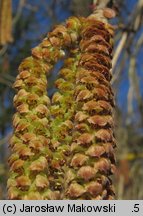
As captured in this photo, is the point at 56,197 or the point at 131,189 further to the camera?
the point at 131,189

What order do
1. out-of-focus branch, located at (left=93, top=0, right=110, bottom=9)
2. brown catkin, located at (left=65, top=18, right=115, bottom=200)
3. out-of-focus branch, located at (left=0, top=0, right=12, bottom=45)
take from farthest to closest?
out-of-focus branch, located at (left=0, top=0, right=12, bottom=45) → out-of-focus branch, located at (left=93, top=0, right=110, bottom=9) → brown catkin, located at (left=65, top=18, right=115, bottom=200)

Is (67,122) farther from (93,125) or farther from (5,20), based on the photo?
(5,20)

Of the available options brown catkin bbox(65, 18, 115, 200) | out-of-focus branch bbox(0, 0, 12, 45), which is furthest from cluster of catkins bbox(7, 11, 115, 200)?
out-of-focus branch bbox(0, 0, 12, 45)

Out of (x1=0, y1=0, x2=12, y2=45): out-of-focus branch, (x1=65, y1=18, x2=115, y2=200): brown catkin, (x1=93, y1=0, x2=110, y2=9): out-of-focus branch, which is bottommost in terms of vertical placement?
(x1=65, y1=18, x2=115, y2=200): brown catkin

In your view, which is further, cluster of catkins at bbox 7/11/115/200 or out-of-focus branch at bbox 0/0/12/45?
out-of-focus branch at bbox 0/0/12/45

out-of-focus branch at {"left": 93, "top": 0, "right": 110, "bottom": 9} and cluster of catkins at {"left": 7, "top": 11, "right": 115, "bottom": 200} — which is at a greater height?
out-of-focus branch at {"left": 93, "top": 0, "right": 110, "bottom": 9}

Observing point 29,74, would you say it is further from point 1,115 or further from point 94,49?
point 1,115

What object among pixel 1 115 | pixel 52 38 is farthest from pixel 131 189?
pixel 52 38

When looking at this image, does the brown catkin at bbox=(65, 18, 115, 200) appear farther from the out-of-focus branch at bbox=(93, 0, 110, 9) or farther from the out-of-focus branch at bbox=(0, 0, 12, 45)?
the out-of-focus branch at bbox=(0, 0, 12, 45)

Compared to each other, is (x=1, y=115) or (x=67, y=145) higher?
(x=1, y=115)
